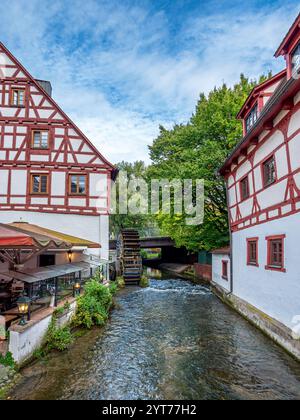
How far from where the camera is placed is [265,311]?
28.5ft

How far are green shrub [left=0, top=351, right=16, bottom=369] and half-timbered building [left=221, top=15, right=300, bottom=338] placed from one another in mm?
6521

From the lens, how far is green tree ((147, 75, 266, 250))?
53.3 ft

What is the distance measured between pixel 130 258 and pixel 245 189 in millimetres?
10894

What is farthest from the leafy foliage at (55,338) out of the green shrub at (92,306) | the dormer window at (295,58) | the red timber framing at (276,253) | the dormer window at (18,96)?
the dormer window at (18,96)

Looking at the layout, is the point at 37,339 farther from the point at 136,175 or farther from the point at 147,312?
the point at 136,175

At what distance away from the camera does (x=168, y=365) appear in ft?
20.8

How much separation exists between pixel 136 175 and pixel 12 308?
25582mm

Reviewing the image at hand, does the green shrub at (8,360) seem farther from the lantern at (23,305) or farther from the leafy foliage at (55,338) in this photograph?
the leafy foliage at (55,338)

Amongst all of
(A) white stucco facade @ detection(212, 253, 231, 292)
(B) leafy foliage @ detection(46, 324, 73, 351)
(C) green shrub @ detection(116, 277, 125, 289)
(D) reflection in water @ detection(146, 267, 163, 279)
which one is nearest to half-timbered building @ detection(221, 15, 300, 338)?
(A) white stucco facade @ detection(212, 253, 231, 292)

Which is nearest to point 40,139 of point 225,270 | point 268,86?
point 268,86

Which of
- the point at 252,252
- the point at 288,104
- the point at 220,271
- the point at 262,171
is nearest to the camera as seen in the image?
the point at 288,104

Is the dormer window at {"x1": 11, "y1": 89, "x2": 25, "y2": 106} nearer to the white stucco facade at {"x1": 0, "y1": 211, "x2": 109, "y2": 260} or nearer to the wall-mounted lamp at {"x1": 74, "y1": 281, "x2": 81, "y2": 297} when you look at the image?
the white stucco facade at {"x1": 0, "y1": 211, "x2": 109, "y2": 260}

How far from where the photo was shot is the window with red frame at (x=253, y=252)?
9.74m

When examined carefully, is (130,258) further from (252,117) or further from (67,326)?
(252,117)
